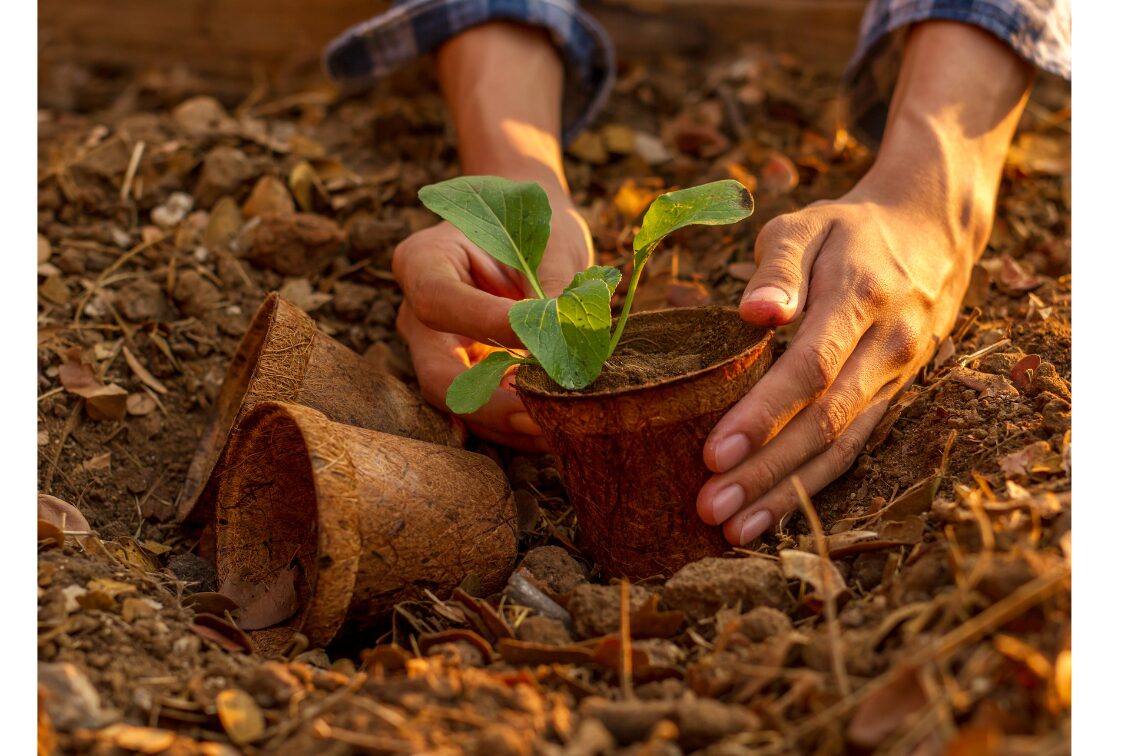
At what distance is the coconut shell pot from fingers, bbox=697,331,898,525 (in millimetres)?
35

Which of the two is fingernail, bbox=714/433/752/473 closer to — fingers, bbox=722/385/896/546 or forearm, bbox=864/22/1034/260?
fingers, bbox=722/385/896/546

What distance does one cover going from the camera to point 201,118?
264cm

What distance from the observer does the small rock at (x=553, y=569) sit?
1484 millimetres

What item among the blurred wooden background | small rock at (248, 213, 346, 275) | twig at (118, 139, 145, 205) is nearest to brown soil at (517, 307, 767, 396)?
small rock at (248, 213, 346, 275)

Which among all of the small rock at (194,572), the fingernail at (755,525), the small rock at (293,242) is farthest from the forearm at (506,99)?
the small rock at (194,572)

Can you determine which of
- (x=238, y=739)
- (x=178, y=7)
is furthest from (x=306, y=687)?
(x=178, y=7)

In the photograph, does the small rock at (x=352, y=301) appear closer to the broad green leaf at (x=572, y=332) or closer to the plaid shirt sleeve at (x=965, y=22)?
the broad green leaf at (x=572, y=332)

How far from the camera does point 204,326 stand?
6.79 ft

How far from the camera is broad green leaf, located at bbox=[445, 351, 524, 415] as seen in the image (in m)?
1.42

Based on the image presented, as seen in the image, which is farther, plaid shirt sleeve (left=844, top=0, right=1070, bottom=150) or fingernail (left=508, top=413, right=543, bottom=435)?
plaid shirt sleeve (left=844, top=0, right=1070, bottom=150)

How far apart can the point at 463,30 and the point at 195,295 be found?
863mm

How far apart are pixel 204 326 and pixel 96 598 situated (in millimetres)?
905

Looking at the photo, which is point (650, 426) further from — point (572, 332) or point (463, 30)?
point (463, 30)

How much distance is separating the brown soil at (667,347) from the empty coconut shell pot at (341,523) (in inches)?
8.4
